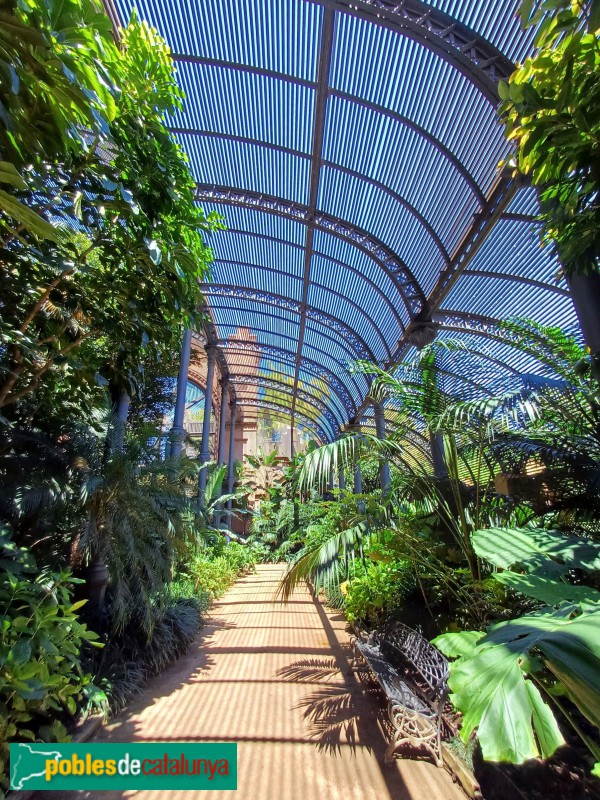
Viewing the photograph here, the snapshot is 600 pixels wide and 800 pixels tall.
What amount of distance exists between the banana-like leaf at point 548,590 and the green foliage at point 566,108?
1846 mm

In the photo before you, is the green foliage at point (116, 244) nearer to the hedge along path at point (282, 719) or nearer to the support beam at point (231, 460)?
the hedge along path at point (282, 719)

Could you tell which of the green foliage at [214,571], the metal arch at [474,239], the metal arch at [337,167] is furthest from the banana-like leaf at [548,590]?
the green foliage at [214,571]

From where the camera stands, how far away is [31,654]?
3.02 m

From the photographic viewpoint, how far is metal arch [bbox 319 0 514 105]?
14.4 feet

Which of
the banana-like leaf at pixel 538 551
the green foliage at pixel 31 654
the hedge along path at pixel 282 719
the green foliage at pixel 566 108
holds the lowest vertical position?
the hedge along path at pixel 282 719

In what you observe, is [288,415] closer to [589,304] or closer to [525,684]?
[589,304]

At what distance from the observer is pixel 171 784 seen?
7.72ft

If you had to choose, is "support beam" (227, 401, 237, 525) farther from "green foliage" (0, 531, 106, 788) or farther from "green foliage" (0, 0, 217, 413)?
"green foliage" (0, 0, 217, 413)

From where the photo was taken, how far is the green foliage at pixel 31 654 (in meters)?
2.72

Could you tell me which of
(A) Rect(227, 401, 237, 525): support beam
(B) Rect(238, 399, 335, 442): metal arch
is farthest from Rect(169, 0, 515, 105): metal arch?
(B) Rect(238, 399, 335, 442): metal arch

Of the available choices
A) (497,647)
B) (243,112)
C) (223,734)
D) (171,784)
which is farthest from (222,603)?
(243,112)

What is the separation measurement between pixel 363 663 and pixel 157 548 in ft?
10.4

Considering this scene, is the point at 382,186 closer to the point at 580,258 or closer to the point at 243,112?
the point at 243,112

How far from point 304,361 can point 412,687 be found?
Answer: 12.3 meters
